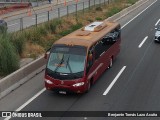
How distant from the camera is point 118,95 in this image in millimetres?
17031

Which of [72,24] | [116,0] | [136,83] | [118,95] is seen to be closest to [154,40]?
[72,24]

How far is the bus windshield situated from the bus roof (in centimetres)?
33

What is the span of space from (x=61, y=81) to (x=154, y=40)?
14.8 m

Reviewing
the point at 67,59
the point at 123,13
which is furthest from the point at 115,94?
the point at 123,13

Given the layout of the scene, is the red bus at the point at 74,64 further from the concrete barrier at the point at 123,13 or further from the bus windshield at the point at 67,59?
the concrete barrier at the point at 123,13

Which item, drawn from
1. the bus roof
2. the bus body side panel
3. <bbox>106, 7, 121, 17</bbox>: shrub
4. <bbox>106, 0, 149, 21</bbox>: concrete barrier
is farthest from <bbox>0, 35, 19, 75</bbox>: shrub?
<bbox>106, 7, 121, 17</bbox>: shrub

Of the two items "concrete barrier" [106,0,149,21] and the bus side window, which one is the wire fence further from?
the bus side window

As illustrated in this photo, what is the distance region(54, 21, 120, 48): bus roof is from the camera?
57.4 feet

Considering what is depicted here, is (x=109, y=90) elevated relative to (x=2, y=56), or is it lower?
lower

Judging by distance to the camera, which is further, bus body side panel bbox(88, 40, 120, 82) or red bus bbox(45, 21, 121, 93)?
bus body side panel bbox(88, 40, 120, 82)

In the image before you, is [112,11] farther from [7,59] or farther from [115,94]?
[115,94]

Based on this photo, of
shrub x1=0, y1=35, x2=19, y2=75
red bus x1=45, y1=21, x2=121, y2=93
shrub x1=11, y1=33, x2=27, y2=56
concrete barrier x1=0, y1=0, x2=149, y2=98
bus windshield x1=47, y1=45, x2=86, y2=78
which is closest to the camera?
red bus x1=45, y1=21, x2=121, y2=93

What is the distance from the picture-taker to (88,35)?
19125 mm

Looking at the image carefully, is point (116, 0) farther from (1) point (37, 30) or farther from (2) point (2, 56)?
(2) point (2, 56)
